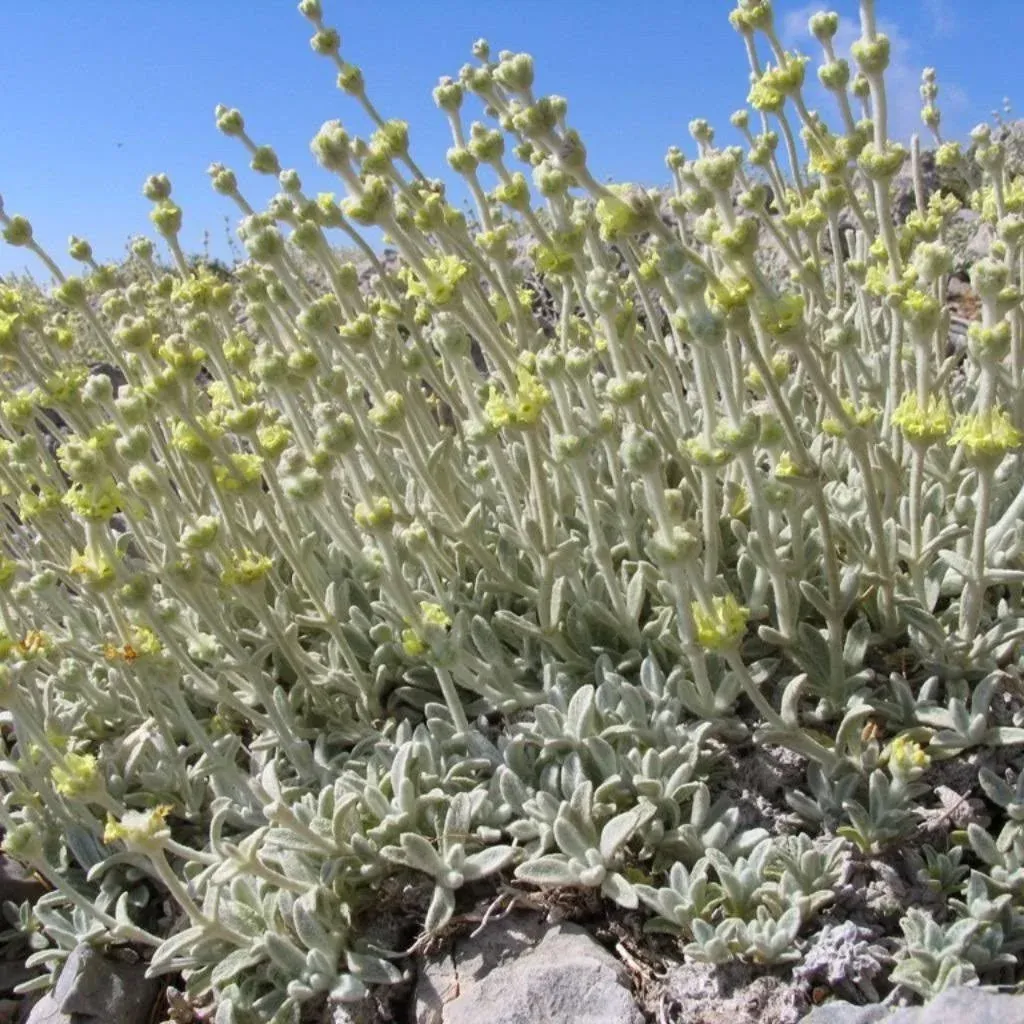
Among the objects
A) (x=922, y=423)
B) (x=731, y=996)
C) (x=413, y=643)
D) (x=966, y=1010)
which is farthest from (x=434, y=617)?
(x=966, y=1010)

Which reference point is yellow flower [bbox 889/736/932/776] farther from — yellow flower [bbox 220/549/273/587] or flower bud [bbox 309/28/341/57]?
flower bud [bbox 309/28/341/57]

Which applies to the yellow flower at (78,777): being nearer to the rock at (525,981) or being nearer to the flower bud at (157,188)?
the rock at (525,981)

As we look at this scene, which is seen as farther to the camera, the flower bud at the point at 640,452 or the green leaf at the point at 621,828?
the green leaf at the point at 621,828

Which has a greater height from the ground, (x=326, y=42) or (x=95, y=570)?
(x=326, y=42)

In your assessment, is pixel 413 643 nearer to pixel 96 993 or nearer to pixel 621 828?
pixel 621 828

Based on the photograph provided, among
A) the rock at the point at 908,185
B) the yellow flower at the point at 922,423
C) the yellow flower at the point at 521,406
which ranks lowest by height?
the yellow flower at the point at 922,423

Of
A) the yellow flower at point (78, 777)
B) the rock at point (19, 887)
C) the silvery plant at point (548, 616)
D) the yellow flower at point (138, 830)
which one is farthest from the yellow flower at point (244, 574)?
the rock at point (19, 887)

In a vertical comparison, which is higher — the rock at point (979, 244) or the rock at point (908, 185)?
the rock at point (908, 185)

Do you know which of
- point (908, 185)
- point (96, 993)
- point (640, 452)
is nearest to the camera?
point (640, 452)

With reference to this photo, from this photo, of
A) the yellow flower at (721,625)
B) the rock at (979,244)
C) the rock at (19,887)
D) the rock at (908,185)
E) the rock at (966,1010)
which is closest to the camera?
the rock at (966,1010)
